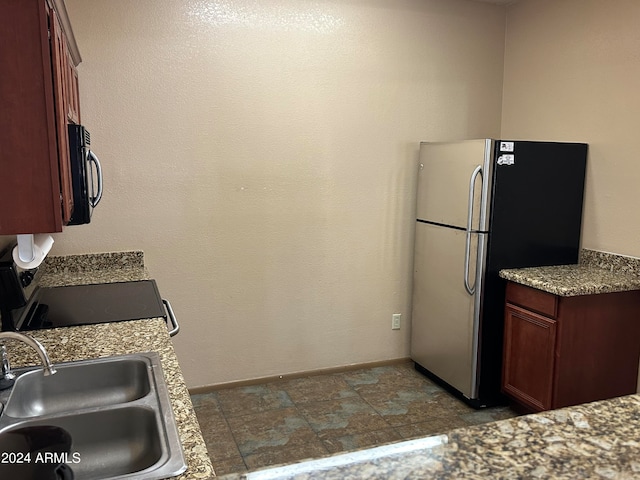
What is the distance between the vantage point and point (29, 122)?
4.35 ft

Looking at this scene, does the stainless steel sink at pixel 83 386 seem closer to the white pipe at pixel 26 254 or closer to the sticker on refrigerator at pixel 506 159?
the white pipe at pixel 26 254

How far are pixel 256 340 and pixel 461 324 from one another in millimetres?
1381

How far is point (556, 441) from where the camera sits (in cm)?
95

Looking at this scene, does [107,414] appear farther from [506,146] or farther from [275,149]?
[506,146]

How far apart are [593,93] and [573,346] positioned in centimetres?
158

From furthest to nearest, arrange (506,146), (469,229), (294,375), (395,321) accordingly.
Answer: (395,321)
(294,375)
(469,229)
(506,146)

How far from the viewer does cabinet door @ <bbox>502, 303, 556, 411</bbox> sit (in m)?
2.90

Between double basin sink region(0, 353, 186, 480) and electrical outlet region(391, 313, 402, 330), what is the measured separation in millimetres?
2523

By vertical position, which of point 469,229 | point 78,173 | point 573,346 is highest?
point 78,173

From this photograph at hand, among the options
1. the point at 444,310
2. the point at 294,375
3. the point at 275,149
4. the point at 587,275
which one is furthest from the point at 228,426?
the point at 587,275

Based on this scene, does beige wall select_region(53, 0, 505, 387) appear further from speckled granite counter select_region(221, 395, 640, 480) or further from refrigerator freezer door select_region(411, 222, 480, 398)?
speckled granite counter select_region(221, 395, 640, 480)

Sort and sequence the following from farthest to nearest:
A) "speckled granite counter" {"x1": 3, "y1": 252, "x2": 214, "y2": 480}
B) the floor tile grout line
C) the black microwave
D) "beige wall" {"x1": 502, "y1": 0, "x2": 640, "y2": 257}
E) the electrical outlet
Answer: the electrical outlet < "beige wall" {"x1": 502, "y1": 0, "x2": 640, "y2": 257} < the floor tile grout line < the black microwave < "speckled granite counter" {"x1": 3, "y1": 252, "x2": 214, "y2": 480}

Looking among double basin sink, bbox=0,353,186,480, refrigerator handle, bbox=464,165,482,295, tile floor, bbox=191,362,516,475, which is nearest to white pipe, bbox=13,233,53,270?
double basin sink, bbox=0,353,186,480

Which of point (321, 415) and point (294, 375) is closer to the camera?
point (321, 415)
